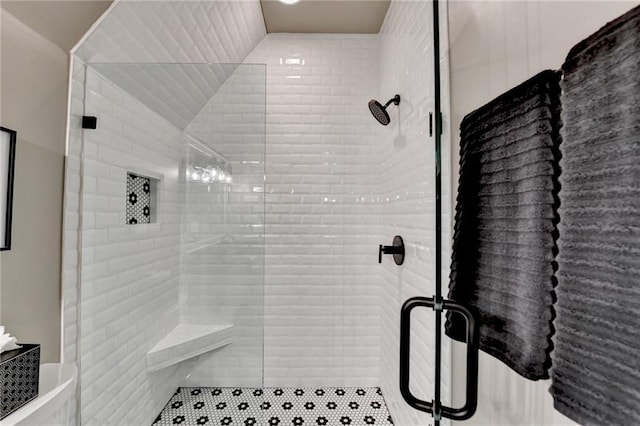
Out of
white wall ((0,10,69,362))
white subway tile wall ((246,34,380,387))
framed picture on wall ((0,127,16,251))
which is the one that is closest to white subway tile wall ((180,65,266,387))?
white subway tile wall ((246,34,380,387))

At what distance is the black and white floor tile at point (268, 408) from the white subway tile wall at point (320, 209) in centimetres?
22

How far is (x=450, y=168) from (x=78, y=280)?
156 cm

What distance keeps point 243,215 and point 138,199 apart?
21.6 inches

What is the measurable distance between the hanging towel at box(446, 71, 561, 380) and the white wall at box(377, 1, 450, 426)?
0.27 m

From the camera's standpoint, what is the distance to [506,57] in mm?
808

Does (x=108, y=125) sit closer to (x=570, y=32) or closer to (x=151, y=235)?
(x=151, y=235)

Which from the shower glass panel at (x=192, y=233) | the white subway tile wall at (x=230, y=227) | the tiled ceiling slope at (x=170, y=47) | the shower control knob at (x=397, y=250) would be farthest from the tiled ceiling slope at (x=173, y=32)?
the shower control knob at (x=397, y=250)

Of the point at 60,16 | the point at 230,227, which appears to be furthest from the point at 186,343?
the point at 60,16

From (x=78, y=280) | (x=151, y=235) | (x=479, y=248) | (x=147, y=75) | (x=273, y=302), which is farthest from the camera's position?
(x=273, y=302)

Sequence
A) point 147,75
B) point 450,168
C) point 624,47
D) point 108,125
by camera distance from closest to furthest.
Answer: point 624,47 → point 450,168 → point 108,125 → point 147,75

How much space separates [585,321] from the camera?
19.8 inches

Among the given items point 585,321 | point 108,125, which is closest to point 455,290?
point 585,321

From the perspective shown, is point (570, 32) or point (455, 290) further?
point (455, 290)

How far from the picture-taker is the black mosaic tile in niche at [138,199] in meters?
1.57
